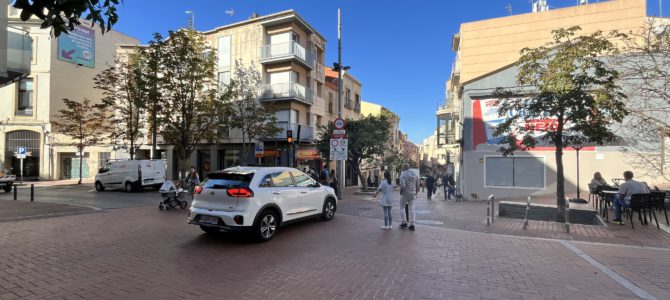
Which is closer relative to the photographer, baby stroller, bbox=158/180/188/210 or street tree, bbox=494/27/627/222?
street tree, bbox=494/27/627/222

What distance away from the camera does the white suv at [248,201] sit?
7.18 meters

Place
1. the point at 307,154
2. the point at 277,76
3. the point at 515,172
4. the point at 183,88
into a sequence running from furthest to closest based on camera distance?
the point at 307,154 → the point at 277,76 → the point at 183,88 → the point at 515,172

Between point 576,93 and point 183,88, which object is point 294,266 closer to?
point 576,93

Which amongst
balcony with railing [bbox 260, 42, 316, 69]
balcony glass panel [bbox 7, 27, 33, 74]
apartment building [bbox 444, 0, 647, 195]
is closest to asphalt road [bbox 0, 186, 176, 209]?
balcony glass panel [bbox 7, 27, 33, 74]

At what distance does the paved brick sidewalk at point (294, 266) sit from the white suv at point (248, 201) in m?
0.40

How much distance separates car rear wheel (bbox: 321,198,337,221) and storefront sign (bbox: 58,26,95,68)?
35.4m

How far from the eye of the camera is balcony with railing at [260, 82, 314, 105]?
27.4m

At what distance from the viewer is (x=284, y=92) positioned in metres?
27.7

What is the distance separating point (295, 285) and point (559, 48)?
451 inches

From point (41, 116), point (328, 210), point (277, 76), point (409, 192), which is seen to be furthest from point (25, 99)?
point (409, 192)

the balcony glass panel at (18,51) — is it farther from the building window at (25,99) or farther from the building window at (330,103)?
the building window at (25,99)

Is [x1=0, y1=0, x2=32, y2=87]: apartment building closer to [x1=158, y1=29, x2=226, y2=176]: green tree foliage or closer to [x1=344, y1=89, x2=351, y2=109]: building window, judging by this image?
[x1=158, y1=29, x2=226, y2=176]: green tree foliage

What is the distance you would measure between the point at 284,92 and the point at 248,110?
4.83 metres

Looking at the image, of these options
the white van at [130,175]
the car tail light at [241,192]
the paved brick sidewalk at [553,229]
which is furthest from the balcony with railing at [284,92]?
the car tail light at [241,192]
